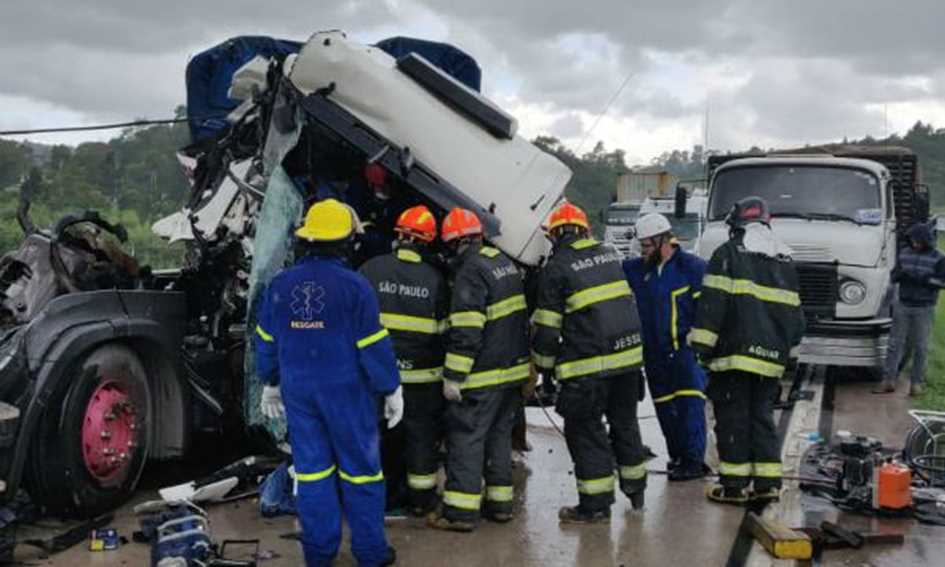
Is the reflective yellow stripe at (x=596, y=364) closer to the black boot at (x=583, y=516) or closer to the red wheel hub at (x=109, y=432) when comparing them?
the black boot at (x=583, y=516)

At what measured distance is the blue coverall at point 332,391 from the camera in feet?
15.6

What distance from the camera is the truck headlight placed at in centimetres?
1028

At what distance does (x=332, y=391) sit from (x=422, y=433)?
113 cm

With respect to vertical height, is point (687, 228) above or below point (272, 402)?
above

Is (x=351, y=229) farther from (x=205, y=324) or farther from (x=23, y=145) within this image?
(x=23, y=145)

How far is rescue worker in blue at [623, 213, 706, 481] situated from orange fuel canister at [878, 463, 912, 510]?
121 cm

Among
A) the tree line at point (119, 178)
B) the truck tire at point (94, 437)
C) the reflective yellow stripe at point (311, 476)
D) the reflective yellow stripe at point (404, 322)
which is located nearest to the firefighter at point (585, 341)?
the reflective yellow stripe at point (404, 322)

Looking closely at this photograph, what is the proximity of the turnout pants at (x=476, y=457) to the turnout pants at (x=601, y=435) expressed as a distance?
1.26 feet

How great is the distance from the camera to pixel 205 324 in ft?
20.9

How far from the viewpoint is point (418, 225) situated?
570cm

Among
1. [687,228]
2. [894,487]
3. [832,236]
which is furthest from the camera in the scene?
[687,228]

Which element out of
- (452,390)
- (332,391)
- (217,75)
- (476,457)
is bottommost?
(476,457)

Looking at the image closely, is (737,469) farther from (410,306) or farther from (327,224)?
(327,224)

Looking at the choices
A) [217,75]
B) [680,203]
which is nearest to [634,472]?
[217,75]
